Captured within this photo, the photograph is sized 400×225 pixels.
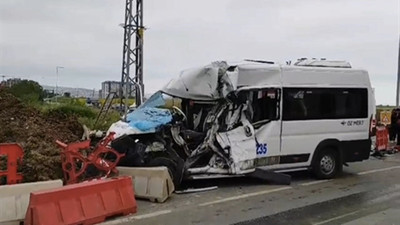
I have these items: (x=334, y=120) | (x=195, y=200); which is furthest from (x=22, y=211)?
(x=334, y=120)

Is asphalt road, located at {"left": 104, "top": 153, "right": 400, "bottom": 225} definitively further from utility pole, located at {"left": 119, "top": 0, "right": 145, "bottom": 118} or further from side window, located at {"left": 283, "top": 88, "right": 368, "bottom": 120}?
utility pole, located at {"left": 119, "top": 0, "right": 145, "bottom": 118}

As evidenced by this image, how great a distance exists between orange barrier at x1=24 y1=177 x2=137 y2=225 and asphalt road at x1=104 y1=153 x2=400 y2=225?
0.23 m

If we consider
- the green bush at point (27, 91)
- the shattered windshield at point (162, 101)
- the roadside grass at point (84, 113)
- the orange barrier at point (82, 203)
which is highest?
the green bush at point (27, 91)

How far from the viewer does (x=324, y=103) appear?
1096 centimetres

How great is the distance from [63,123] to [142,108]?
12.3 feet

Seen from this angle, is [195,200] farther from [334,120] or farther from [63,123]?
[63,123]

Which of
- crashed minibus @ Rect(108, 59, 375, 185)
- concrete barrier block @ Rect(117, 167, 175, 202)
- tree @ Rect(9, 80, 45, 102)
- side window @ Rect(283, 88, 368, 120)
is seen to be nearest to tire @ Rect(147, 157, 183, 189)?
crashed minibus @ Rect(108, 59, 375, 185)

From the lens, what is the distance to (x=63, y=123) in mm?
13547

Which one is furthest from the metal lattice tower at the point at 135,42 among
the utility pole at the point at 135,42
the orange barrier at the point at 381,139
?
the orange barrier at the point at 381,139

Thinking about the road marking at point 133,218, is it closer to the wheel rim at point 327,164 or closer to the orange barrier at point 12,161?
the orange barrier at point 12,161

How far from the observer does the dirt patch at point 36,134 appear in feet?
29.8

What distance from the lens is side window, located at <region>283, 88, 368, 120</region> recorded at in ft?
34.5

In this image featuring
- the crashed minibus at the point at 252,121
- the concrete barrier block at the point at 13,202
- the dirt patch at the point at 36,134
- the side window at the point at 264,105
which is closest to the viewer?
the concrete barrier block at the point at 13,202

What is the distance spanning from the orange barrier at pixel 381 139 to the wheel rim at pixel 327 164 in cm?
555
